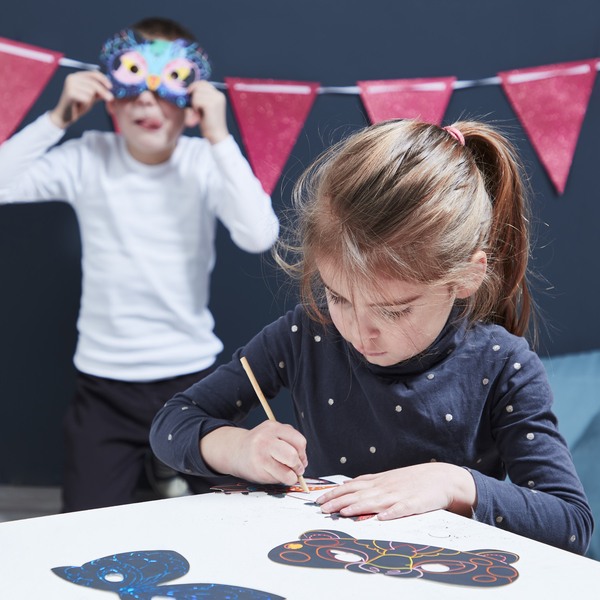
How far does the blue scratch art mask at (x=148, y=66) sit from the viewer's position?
5.39 ft

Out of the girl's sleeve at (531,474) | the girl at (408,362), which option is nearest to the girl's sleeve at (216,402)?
the girl at (408,362)

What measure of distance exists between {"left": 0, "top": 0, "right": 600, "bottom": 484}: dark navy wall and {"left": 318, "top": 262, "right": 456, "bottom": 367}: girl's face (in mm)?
1048

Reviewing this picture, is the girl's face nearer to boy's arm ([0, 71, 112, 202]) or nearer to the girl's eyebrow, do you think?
the girl's eyebrow

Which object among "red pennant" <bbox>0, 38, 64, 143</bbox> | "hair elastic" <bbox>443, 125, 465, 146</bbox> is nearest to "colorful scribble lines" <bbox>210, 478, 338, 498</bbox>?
"hair elastic" <bbox>443, 125, 465, 146</bbox>

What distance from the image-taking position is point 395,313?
0.78 meters

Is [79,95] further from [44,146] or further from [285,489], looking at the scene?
[285,489]

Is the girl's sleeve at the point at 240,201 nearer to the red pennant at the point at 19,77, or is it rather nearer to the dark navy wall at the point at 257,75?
the dark navy wall at the point at 257,75

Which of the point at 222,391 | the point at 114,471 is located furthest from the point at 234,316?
the point at 222,391

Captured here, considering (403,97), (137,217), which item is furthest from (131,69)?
(403,97)

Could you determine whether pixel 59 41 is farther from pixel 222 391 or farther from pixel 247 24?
pixel 222 391

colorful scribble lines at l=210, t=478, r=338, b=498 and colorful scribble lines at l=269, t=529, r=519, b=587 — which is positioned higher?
colorful scribble lines at l=269, t=529, r=519, b=587

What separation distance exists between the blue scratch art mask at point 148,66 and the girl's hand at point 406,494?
3.62ft

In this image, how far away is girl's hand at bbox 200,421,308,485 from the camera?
2.49 feet

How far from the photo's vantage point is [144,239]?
1.68m
